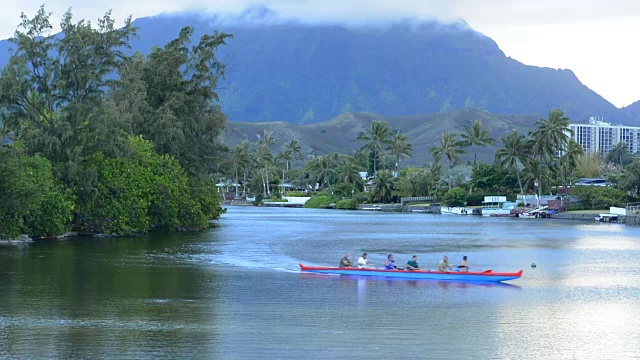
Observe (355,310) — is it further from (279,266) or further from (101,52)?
(101,52)

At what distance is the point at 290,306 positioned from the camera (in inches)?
1663

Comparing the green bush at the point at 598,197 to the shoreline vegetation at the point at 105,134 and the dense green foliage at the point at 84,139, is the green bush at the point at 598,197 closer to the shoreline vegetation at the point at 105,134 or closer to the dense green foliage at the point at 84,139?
the shoreline vegetation at the point at 105,134

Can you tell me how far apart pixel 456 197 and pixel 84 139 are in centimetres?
11248

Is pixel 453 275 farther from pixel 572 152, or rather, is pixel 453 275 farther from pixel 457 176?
pixel 457 176

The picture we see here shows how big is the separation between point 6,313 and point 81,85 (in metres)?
47.1

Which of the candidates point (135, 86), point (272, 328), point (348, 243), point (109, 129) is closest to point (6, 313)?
point (272, 328)

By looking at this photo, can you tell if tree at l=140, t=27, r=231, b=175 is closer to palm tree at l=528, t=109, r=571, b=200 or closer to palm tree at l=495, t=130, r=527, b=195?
palm tree at l=528, t=109, r=571, b=200

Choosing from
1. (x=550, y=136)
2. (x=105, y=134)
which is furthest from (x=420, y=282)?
(x=550, y=136)

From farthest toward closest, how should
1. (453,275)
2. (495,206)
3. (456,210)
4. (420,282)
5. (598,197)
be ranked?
1. (495,206)
2. (456,210)
3. (598,197)
4. (420,282)
5. (453,275)

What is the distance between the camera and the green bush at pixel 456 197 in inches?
7141

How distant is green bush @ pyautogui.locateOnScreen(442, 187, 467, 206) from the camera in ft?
595

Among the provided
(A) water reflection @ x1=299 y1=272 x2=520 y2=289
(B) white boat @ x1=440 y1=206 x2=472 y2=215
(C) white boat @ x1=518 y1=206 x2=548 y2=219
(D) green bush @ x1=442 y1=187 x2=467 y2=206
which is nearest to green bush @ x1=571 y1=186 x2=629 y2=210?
(C) white boat @ x1=518 y1=206 x2=548 y2=219

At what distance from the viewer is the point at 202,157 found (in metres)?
105

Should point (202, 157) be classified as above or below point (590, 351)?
above
